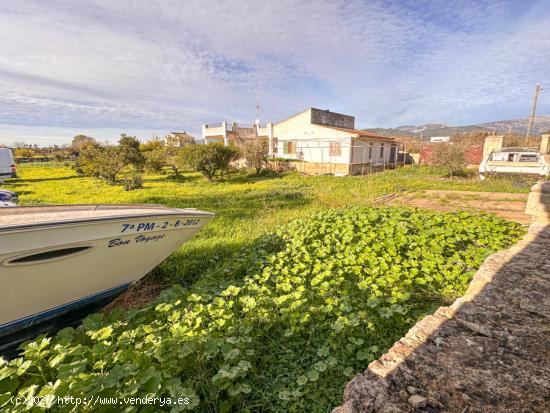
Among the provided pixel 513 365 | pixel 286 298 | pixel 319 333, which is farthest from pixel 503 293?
pixel 286 298

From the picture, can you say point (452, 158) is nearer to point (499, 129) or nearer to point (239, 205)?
point (239, 205)

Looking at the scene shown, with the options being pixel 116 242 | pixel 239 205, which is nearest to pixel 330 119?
pixel 239 205

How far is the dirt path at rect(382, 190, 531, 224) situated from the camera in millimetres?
7273

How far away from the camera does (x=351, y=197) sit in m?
10.1

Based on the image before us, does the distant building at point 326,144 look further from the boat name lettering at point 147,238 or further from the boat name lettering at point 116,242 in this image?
the boat name lettering at point 116,242

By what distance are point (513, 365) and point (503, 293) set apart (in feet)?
2.84

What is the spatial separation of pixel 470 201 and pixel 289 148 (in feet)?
54.6

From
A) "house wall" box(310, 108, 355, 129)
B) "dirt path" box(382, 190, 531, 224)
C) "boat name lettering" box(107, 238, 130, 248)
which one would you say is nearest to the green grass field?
"dirt path" box(382, 190, 531, 224)

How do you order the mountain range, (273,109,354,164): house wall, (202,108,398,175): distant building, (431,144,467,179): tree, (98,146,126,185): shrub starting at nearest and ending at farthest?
(431,144,467,179): tree < (98,146,126,185): shrub < (202,108,398,175): distant building < (273,109,354,164): house wall < the mountain range

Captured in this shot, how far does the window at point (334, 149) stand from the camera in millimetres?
19531

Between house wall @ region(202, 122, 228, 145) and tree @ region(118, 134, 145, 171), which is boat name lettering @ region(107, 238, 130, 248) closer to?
tree @ region(118, 134, 145, 171)

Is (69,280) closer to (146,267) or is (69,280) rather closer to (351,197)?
(146,267)

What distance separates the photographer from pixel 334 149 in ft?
65.3

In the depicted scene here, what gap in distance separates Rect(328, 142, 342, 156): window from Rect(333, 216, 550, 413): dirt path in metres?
18.1
